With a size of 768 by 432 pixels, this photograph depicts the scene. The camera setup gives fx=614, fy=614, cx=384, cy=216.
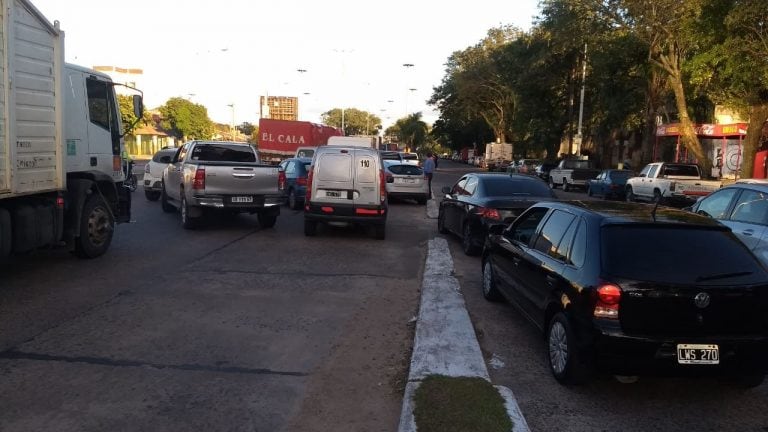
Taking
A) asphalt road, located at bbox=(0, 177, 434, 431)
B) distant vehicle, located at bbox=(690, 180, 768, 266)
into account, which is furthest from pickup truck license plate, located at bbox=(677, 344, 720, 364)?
distant vehicle, located at bbox=(690, 180, 768, 266)

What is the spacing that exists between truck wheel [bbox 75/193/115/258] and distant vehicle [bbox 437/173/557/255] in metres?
5.92

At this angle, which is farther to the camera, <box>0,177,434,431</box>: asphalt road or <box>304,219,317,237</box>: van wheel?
<box>304,219,317,237</box>: van wheel

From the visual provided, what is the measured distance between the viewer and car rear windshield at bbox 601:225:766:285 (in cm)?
451

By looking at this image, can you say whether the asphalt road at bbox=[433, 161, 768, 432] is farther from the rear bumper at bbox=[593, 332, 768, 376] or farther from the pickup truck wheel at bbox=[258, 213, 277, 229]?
the pickup truck wheel at bbox=[258, 213, 277, 229]

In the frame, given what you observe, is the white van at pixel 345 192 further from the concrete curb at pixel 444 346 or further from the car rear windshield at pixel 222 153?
the concrete curb at pixel 444 346

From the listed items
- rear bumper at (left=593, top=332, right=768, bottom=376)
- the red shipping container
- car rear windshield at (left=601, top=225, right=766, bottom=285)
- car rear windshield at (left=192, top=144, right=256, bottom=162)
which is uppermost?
the red shipping container

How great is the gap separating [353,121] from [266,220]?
349ft

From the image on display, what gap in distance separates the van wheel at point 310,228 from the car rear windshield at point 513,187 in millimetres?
3690

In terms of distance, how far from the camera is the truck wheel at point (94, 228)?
9.10 m

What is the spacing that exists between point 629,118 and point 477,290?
31491mm

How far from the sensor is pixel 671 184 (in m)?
21.0

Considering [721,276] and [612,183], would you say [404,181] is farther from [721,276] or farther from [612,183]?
[721,276]

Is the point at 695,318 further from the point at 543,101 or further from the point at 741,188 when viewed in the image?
the point at 543,101

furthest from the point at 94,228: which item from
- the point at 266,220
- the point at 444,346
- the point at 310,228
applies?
the point at 444,346
